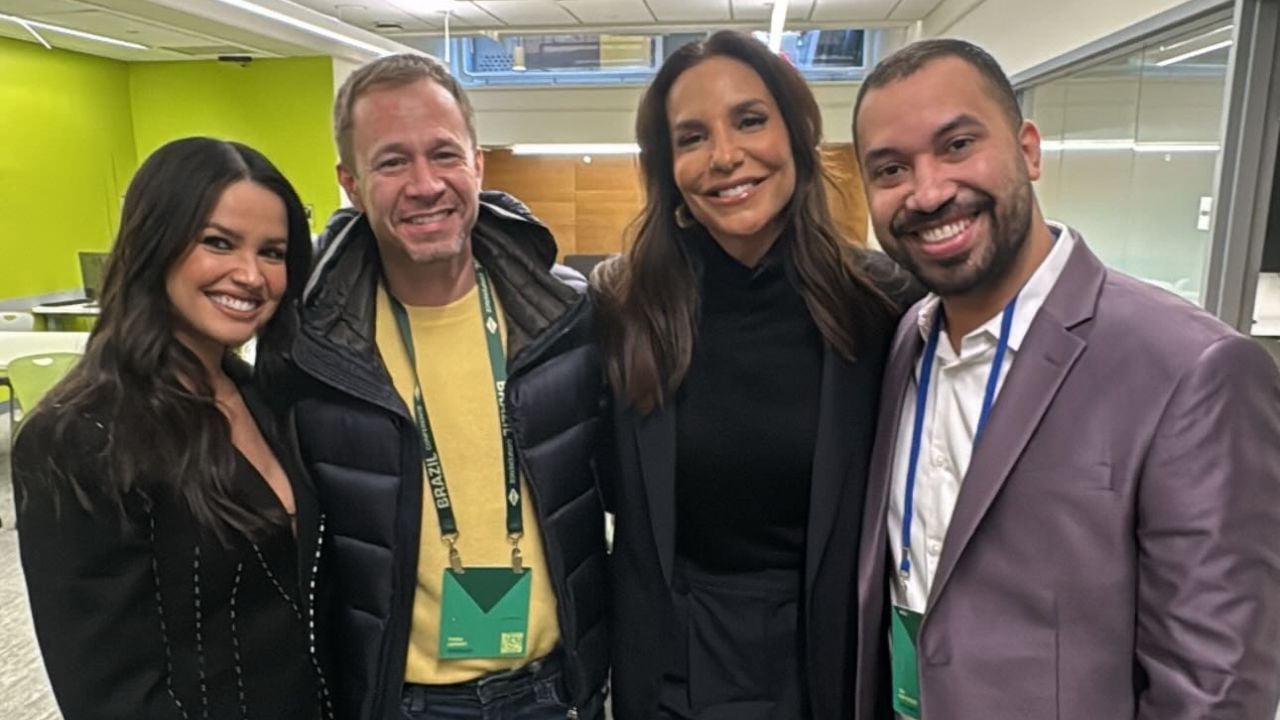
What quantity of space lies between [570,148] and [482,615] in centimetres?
907

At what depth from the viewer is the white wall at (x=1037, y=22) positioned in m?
4.08

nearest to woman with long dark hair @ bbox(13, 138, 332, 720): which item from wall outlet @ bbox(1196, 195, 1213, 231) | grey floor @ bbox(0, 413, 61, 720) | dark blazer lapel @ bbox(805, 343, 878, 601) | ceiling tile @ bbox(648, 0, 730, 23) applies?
dark blazer lapel @ bbox(805, 343, 878, 601)

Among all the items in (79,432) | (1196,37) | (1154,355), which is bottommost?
(79,432)

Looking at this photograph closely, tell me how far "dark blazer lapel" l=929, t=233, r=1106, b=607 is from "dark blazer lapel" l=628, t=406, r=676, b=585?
0.54m

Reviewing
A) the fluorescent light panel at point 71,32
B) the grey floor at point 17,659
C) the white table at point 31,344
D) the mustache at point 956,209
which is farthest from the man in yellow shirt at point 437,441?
the fluorescent light panel at point 71,32

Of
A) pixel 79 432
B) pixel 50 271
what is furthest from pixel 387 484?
pixel 50 271

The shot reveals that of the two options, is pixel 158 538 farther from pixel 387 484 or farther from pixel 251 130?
pixel 251 130

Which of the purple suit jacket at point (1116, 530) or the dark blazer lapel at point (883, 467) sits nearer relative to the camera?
the purple suit jacket at point (1116, 530)

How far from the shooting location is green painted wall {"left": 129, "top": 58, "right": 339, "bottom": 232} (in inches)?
319

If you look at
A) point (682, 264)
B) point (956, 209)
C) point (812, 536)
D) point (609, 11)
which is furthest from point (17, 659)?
point (609, 11)

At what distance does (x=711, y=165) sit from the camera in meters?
1.57

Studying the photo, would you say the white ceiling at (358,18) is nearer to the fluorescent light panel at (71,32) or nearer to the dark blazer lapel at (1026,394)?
the fluorescent light panel at (71,32)

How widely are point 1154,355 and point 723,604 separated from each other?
33.6 inches

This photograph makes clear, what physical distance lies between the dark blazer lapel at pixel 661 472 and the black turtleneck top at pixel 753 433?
0.03m
